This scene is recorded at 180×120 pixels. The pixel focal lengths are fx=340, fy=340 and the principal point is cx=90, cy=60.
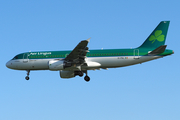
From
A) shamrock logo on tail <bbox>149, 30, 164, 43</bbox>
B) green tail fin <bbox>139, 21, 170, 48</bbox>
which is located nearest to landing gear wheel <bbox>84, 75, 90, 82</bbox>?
green tail fin <bbox>139, 21, 170, 48</bbox>

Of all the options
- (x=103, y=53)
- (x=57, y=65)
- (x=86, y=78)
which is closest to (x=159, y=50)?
(x=103, y=53)

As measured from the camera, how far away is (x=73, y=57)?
4422cm

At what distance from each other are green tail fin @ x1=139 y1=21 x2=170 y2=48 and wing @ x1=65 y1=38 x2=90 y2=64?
8927 mm

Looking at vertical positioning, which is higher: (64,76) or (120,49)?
(120,49)

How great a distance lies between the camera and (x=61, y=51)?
47.7 meters

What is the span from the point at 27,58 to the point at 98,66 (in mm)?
10237

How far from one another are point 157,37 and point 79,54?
11748mm

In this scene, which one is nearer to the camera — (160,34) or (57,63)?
(57,63)

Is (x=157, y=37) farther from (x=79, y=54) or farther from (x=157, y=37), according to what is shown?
(x=79, y=54)

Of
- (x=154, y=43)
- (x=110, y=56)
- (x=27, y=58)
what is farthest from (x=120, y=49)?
(x=27, y=58)

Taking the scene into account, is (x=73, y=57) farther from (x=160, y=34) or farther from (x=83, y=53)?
(x=160, y=34)

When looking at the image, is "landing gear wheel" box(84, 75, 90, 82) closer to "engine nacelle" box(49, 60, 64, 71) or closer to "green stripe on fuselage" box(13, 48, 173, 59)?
"green stripe on fuselage" box(13, 48, 173, 59)

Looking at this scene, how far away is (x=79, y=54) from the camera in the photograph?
144 feet

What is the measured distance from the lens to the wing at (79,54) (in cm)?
4208
